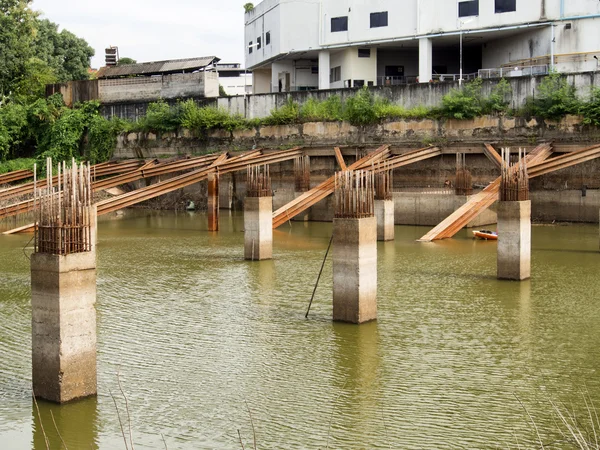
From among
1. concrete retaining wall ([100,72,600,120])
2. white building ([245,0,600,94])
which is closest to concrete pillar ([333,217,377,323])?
concrete retaining wall ([100,72,600,120])

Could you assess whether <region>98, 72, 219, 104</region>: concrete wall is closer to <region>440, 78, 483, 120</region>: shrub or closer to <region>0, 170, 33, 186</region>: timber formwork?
<region>0, 170, 33, 186</region>: timber formwork

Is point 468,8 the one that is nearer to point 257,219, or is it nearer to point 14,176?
point 14,176

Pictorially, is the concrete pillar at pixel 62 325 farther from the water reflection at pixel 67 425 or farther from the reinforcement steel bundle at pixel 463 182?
the reinforcement steel bundle at pixel 463 182

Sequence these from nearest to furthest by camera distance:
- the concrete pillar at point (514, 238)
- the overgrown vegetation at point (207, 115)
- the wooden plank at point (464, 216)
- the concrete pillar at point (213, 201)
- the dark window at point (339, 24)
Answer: the concrete pillar at point (514, 238) < the wooden plank at point (464, 216) < the concrete pillar at point (213, 201) < the overgrown vegetation at point (207, 115) < the dark window at point (339, 24)

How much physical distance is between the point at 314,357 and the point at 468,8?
35.9 meters

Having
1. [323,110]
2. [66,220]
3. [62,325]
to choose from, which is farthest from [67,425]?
[323,110]

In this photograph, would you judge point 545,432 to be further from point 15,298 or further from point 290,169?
point 290,169

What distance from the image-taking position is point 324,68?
182 feet

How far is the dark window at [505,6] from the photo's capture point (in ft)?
157

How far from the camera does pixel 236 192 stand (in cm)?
4853

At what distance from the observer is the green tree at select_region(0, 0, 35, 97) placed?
191ft

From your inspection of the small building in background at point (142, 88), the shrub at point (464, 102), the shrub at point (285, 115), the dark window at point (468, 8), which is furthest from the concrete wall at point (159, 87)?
the shrub at point (464, 102)

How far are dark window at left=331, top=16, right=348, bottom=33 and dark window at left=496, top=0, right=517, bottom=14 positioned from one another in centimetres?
916

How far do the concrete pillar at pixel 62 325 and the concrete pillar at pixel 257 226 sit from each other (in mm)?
14929
